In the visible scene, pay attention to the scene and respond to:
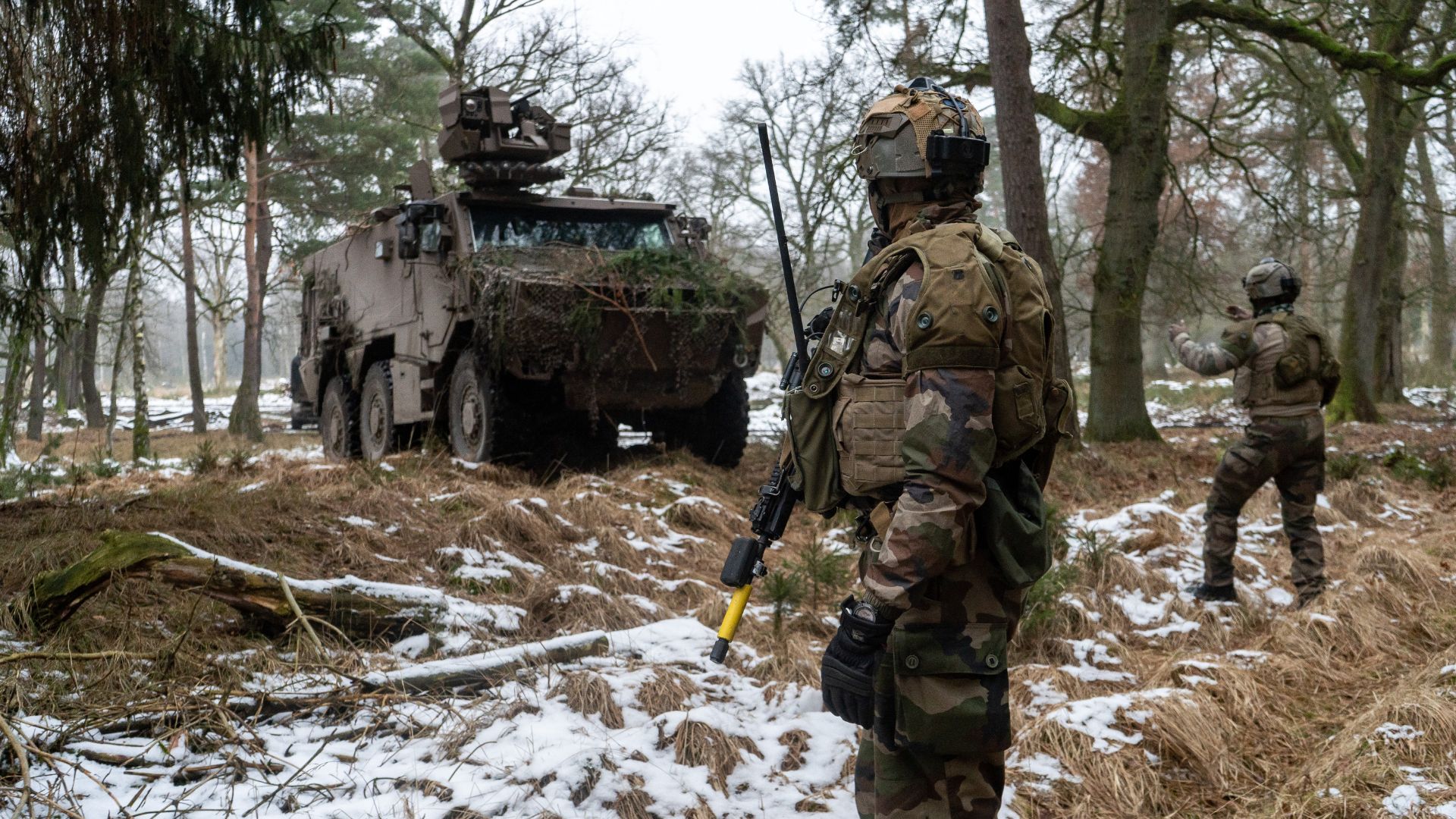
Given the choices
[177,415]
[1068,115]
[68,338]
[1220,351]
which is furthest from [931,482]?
[177,415]

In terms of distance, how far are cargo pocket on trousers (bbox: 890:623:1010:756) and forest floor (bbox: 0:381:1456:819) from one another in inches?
39.7

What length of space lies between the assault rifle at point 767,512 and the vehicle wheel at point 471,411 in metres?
5.89

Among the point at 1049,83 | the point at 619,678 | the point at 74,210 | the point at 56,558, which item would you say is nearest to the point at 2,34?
the point at 74,210

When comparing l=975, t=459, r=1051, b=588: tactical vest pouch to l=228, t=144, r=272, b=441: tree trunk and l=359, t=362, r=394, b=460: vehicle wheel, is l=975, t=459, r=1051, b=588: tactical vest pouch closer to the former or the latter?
l=359, t=362, r=394, b=460: vehicle wheel

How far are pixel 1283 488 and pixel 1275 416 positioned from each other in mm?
355

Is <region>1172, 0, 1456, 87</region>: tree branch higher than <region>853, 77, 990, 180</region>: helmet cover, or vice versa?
<region>1172, 0, 1456, 87</region>: tree branch

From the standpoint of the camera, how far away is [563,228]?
912cm

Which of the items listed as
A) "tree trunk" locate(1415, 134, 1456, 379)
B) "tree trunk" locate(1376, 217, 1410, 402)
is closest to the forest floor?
"tree trunk" locate(1415, 134, 1456, 379)

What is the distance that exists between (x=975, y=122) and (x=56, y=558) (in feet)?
12.1

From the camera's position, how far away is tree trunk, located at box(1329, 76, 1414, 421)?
13352 millimetres

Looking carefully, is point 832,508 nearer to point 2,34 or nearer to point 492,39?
point 2,34

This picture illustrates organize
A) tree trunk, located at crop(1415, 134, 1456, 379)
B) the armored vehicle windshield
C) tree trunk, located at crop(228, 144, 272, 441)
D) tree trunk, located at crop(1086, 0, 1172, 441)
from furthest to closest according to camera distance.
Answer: tree trunk, located at crop(228, 144, 272, 441)
tree trunk, located at crop(1415, 134, 1456, 379)
tree trunk, located at crop(1086, 0, 1172, 441)
the armored vehicle windshield

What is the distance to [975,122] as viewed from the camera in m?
2.41

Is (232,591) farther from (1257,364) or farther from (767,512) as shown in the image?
(1257,364)
